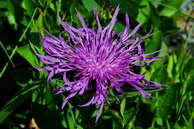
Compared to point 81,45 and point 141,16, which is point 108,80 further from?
point 141,16

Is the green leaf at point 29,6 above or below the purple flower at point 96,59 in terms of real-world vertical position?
above

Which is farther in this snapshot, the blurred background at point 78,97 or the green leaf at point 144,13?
the green leaf at point 144,13

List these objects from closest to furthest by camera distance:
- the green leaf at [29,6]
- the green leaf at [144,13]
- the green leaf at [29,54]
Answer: the green leaf at [29,54] → the green leaf at [29,6] → the green leaf at [144,13]

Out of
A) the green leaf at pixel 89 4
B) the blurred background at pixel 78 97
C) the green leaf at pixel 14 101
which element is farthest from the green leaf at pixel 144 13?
the green leaf at pixel 14 101

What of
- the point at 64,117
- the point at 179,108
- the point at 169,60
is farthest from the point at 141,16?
the point at 64,117

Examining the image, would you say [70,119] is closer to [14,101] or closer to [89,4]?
[14,101]

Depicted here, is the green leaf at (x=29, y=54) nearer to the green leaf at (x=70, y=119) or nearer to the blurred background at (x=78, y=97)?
the blurred background at (x=78, y=97)
